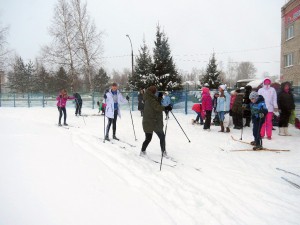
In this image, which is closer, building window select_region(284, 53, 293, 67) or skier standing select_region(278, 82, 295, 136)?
skier standing select_region(278, 82, 295, 136)

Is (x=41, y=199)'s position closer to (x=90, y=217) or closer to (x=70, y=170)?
(x=90, y=217)

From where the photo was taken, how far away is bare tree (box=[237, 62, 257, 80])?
120 metres

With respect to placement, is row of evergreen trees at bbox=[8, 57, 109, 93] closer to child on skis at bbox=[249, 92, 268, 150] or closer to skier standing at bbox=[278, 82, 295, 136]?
skier standing at bbox=[278, 82, 295, 136]

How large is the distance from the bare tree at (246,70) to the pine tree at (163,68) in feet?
349

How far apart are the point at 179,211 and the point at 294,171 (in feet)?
10.8

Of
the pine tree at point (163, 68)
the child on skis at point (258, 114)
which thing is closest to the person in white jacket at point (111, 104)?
the child on skis at point (258, 114)

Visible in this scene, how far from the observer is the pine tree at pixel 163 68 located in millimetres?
19938

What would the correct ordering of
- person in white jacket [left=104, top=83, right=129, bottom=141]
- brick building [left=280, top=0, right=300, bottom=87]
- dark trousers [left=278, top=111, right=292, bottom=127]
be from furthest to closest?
brick building [left=280, top=0, right=300, bottom=87], dark trousers [left=278, top=111, right=292, bottom=127], person in white jacket [left=104, top=83, right=129, bottom=141]

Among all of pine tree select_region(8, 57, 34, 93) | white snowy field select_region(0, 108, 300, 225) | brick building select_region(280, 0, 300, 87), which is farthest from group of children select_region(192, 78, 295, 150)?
pine tree select_region(8, 57, 34, 93)

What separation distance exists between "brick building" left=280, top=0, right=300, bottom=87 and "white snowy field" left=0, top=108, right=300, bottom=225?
1929cm

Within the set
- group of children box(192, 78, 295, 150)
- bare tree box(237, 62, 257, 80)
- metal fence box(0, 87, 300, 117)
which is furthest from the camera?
bare tree box(237, 62, 257, 80)

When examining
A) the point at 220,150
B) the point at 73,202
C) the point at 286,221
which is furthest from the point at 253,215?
the point at 220,150

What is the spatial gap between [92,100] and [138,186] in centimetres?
1694

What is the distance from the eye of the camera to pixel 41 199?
3488 millimetres
